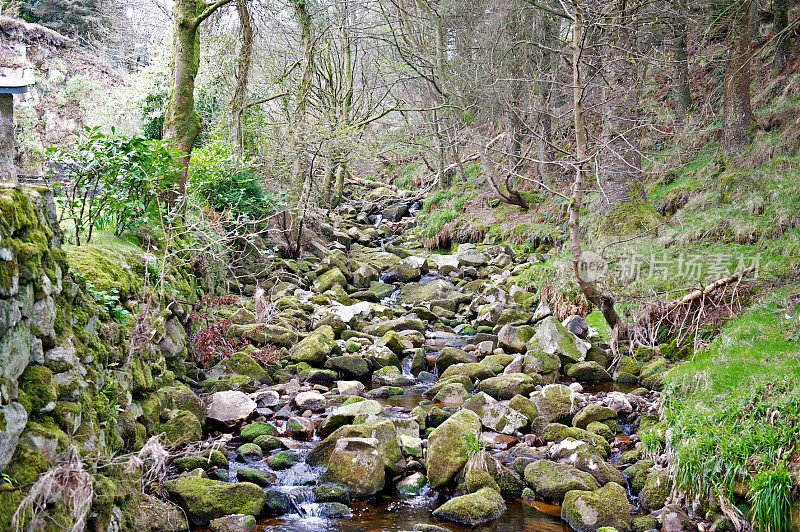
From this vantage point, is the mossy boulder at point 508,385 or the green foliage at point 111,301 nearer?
the green foliage at point 111,301

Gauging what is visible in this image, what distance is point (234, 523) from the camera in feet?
15.9

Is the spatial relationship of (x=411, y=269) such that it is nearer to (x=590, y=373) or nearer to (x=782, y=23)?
(x=590, y=373)

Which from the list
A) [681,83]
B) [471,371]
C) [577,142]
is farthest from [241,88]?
[681,83]

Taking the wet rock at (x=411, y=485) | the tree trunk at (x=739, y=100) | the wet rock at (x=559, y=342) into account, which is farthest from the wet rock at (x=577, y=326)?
the tree trunk at (x=739, y=100)

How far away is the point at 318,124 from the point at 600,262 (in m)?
7.60

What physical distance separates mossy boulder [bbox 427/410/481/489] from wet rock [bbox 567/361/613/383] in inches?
117

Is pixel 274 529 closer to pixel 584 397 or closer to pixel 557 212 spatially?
pixel 584 397

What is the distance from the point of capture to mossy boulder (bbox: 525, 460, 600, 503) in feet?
17.9

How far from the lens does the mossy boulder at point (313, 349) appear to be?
9.02 m

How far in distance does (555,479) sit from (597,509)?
568mm

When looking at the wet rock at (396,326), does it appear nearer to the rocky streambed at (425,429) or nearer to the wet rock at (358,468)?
the rocky streambed at (425,429)

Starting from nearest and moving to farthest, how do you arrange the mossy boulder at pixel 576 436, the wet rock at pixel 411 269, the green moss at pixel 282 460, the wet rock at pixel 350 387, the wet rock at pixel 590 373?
the green moss at pixel 282 460, the mossy boulder at pixel 576 436, the wet rock at pixel 350 387, the wet rock at pixel 590 373, the wet rock at pixel 411 269

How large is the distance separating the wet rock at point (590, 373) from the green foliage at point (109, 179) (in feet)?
20.4

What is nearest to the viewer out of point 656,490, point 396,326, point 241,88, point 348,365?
point 656,490
